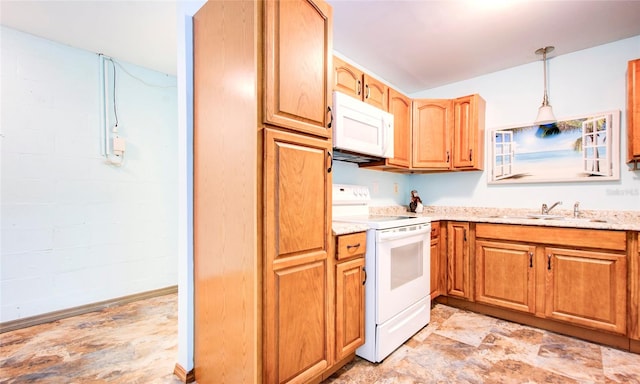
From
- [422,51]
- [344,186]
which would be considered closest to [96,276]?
[344,186]

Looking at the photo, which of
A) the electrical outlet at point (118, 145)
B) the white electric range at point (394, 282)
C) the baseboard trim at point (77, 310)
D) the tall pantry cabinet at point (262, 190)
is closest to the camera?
the tall pantry cabinet at point (262, 190)

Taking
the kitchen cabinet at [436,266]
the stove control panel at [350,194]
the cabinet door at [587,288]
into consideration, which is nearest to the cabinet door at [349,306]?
the stove control panel at [350,194]

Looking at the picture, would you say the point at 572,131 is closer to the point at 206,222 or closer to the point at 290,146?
the point at 290,146

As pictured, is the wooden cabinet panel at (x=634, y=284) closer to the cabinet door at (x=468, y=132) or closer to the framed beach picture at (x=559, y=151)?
the framed beach picture at (x=559, y=151)

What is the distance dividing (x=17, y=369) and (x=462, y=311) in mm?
3394

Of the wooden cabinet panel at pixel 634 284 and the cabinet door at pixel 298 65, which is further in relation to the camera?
the wooden cabinet panel at pixel 634 284

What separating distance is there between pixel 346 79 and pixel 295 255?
1417 mm

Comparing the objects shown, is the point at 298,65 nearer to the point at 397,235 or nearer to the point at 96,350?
the point at 397,235

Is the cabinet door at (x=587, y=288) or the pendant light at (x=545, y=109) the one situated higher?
the pendant light at (x=545, y=109)

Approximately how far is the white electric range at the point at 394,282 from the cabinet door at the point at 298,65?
0.83 metres

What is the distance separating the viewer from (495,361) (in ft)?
6.19

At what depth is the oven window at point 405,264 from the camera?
1.98 m

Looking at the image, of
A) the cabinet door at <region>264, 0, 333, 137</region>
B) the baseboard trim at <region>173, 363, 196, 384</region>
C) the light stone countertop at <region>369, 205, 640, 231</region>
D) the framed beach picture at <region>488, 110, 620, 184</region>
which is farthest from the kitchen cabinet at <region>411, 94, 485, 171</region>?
the baseboard trim at <region>173, 363, 196, 384</region>

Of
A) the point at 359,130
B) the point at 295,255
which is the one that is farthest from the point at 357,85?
the point at 295,255
